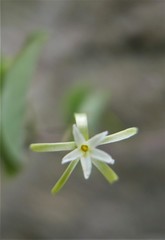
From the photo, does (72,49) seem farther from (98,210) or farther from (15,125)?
(15,125)

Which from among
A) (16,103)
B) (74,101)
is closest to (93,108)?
(74,101)

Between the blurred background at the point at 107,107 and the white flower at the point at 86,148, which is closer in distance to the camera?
the white flower at the point at 86,148

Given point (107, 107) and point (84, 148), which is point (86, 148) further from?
point (107, 107)

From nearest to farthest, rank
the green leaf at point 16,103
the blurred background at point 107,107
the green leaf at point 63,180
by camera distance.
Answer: the green leaf at point 63,180 → the green leaf at point 16,103 → the blurred background at point 107,107

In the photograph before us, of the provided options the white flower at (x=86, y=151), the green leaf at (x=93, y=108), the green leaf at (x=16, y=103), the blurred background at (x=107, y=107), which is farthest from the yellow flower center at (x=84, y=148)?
the blurred background at (x=107, y=107)

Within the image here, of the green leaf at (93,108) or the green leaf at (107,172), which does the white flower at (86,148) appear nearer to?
the green leaf at (107,172)

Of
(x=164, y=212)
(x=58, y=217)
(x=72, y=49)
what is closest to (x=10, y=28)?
(x=72, y=49)

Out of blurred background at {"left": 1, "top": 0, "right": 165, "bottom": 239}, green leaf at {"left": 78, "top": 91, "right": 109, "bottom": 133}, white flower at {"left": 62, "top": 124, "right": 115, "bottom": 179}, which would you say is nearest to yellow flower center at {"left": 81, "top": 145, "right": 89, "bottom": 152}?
white flower at {"left": 62, "top": 124, "right": 115, "bottom": 179}
